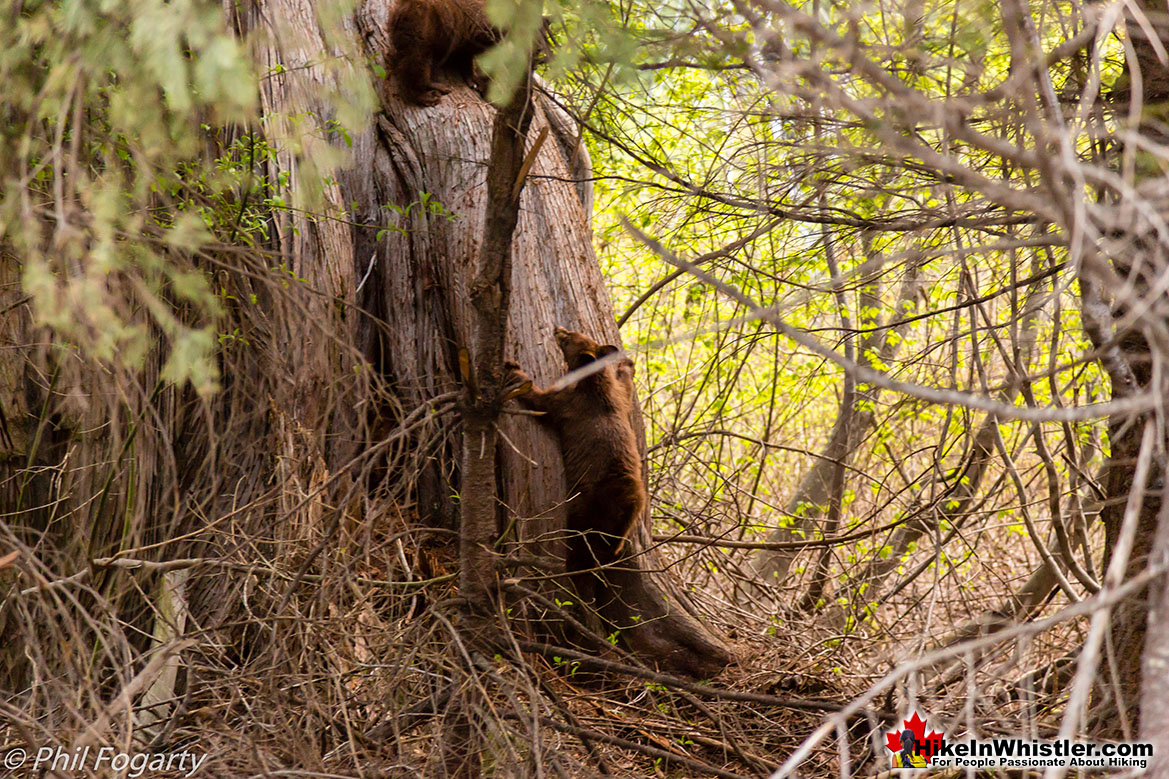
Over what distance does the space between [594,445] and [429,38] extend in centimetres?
256

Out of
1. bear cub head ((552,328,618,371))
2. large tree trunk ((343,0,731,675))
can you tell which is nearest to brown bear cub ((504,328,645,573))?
bear cub head ((552,328,618,371))

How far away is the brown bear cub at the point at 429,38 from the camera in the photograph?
5.10 metres

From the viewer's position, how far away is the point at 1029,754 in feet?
10.3

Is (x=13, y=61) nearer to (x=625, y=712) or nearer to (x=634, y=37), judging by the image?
(x=634, y=37)

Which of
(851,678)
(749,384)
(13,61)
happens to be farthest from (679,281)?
(13,61)

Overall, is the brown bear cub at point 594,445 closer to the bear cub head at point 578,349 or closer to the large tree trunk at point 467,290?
the bear cub head at point 578,349

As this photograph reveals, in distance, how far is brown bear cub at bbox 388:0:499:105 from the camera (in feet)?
16.7

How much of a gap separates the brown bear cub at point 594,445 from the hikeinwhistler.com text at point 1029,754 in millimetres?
1832

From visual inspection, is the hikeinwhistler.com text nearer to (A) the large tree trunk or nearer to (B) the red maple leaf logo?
(B) the red maple leaf logo

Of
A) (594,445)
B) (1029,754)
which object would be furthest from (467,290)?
(1029,754)

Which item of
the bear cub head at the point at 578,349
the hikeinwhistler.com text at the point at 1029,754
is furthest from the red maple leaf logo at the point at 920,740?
the bear cub head at the point at 578,349

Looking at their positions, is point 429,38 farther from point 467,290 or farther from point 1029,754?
point 1029,754

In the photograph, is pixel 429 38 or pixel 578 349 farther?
pixel 429 38

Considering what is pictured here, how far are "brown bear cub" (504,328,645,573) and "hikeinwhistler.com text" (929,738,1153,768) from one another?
72.1 inches
